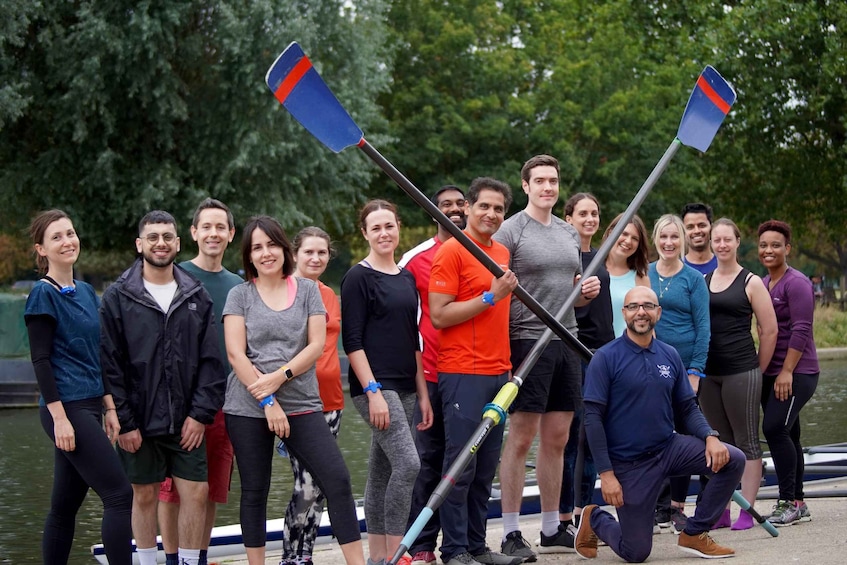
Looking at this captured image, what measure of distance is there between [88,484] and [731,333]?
390 centimetres

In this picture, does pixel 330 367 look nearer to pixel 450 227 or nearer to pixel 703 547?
pixel 450 227

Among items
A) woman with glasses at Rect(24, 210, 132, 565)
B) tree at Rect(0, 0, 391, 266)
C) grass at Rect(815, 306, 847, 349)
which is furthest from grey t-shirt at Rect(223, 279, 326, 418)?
grass at Rect(815, 306, 847, 349)

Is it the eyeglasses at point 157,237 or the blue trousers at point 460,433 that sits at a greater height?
the eyeglasses at point 157,237

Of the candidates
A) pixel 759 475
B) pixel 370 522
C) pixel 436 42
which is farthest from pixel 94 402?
pixel 436 42

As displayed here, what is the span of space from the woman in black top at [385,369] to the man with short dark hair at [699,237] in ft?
7.32

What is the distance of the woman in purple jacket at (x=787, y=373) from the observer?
755 cm

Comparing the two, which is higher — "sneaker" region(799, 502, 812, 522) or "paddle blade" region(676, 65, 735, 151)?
"paddle blade" region(676, 65, 735, 151)

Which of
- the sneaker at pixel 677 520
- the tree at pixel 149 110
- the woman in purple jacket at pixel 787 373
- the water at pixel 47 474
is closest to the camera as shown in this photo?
the sneaker at pixel 677 520

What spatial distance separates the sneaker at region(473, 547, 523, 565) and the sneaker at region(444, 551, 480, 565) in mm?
153

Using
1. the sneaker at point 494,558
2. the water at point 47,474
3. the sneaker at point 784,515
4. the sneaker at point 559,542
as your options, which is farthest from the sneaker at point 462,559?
the water at point 47,474

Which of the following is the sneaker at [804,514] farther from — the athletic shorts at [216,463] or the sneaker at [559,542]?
the athletic shorts at [216,463]

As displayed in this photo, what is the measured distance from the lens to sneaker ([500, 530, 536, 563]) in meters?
6.45

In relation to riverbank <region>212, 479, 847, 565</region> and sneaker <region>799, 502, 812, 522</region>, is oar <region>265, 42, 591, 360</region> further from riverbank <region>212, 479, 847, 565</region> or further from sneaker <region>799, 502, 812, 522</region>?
sneaker <region>799, 502, 812, 522</region>

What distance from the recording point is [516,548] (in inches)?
256
